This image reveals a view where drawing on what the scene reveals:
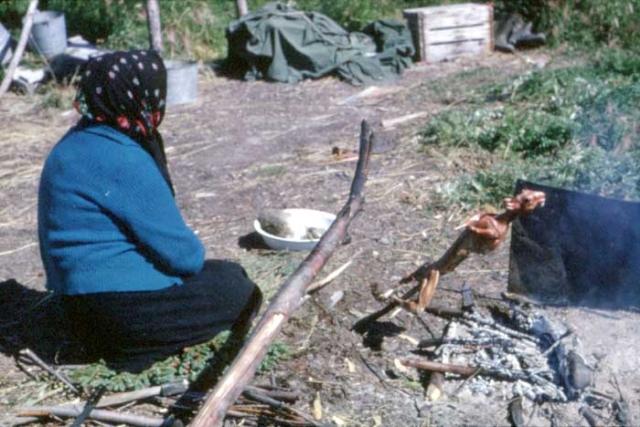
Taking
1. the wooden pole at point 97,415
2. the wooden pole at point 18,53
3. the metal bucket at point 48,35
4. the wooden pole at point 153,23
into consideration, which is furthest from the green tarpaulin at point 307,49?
the wooden pole at point 97,415

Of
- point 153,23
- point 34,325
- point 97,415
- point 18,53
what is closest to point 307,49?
point 153,23

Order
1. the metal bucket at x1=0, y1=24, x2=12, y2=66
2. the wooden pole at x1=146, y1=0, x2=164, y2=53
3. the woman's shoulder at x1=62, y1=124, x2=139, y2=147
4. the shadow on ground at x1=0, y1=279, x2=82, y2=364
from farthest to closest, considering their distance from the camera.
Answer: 1. the metal bucket at x1=0, y1=24, x2=12, y2=66
2. the wooden pole at x1=146, y1=0, x2=164, y2=53
3. the shadow on ground at x1=0, y1=279, x2=82, y2=364
4. the woman's shoulder at x1=62, y1=124, x2=139, y2=147

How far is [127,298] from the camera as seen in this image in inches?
154

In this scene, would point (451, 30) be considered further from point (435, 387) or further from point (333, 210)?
point (435, 387)

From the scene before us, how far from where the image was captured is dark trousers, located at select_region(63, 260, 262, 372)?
3.92 m

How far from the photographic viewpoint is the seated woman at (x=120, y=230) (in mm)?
3797

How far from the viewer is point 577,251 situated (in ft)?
14.1

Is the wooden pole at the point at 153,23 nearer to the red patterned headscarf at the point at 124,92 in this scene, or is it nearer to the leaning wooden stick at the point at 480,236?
the red patterned headscarf at the point at 124,92

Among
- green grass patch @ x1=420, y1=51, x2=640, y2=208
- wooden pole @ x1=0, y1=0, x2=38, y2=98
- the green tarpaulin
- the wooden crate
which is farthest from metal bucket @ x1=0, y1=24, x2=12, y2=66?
green grass patch @ x1=420, y1=51, x2=640, y2=208

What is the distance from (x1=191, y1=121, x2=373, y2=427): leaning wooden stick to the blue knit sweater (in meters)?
0.62

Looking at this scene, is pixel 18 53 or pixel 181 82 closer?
pixel 181 82

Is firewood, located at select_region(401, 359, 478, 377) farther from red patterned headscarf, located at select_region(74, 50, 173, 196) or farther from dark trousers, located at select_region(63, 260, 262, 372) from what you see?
red patterned headscarf, located at select_region(74, 50, 173, 196)

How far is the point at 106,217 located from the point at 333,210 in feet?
7.99

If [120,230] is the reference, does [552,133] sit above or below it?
below
